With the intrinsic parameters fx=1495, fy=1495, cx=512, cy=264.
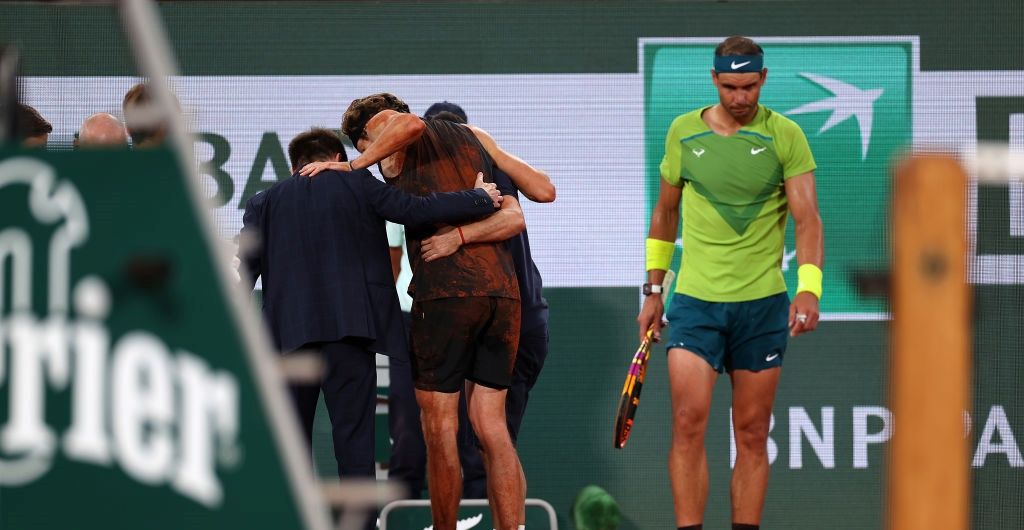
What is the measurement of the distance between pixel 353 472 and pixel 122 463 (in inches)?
113

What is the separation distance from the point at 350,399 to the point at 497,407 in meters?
0.54

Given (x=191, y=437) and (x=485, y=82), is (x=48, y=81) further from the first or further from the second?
(x=191, y=437)

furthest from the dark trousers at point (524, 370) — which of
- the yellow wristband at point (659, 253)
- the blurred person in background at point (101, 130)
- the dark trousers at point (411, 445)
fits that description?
the blurred person in background at point (101, 130)

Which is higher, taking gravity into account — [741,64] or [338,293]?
[741,64]

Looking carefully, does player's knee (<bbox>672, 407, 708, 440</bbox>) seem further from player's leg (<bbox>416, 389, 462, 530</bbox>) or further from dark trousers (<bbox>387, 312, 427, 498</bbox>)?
dark trousers (<bbox>387, 312, 427, 498</bbox>)

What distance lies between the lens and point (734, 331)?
5.05 m

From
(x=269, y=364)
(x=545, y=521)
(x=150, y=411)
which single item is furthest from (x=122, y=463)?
(x=545, y=521)

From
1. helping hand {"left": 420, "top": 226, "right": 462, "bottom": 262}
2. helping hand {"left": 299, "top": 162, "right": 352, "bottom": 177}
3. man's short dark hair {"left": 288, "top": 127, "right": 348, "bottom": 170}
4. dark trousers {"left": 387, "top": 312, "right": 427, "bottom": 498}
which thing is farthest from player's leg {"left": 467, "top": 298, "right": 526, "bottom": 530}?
dark trousers {"left": 387, "top": 312, "right": 427, "bottom": 498}

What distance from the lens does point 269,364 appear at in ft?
7.23

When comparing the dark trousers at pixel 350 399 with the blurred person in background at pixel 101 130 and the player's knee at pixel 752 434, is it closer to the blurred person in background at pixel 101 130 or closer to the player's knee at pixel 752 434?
the blurred person in background at pixel 101 130

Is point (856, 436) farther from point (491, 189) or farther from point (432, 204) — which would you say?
point (432, 204)

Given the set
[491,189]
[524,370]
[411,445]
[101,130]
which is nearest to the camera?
[101,130]

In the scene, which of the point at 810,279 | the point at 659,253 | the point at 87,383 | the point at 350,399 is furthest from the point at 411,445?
the point at 87,383

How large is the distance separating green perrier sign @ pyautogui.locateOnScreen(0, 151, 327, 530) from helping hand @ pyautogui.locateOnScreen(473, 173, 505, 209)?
2.67 metres
